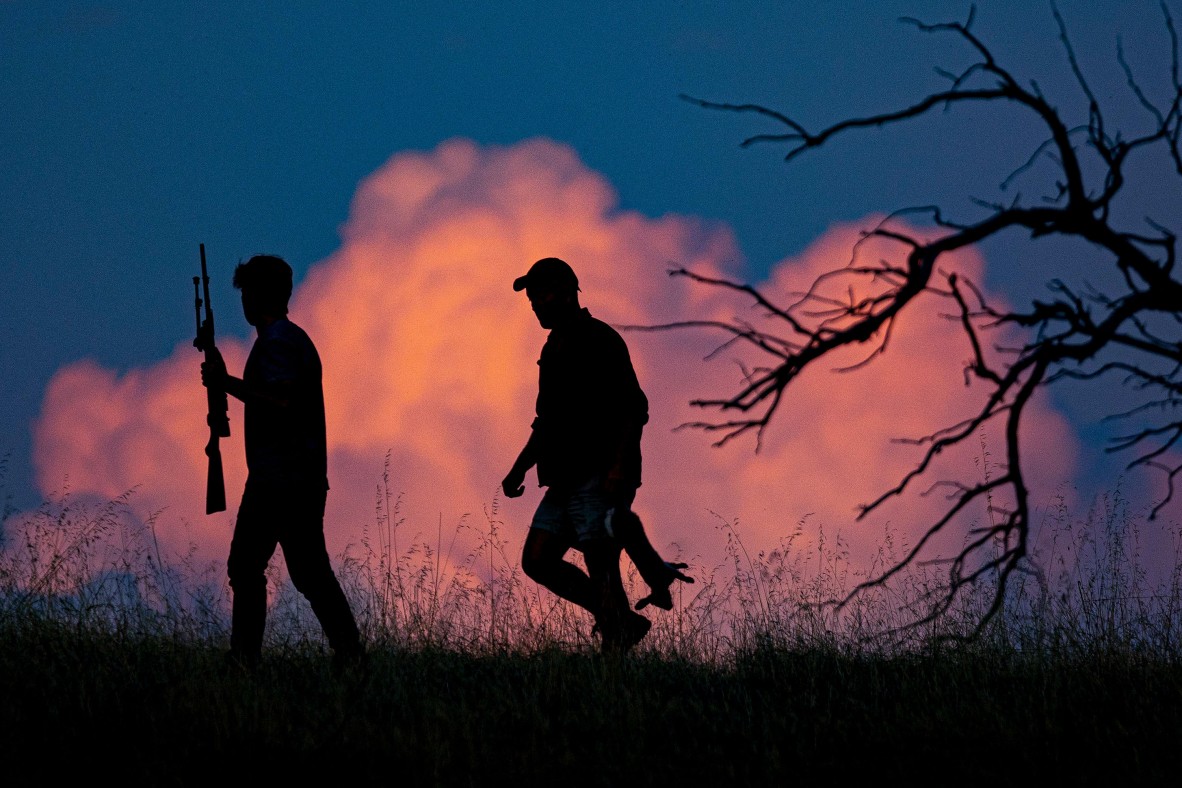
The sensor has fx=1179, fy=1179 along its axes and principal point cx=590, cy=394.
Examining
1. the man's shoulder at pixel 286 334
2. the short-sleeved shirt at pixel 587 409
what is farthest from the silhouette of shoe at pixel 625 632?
the man's shoulder at pixel 286 334

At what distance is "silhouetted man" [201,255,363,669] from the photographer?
6.12 m

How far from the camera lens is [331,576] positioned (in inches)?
247

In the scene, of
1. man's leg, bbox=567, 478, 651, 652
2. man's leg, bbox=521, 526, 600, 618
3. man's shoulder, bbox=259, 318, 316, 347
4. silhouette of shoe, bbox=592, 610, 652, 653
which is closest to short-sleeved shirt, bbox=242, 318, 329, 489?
man's shoulder, bbox=259, 318, 316, 347

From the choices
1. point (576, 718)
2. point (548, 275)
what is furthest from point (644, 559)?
point (548, 275)

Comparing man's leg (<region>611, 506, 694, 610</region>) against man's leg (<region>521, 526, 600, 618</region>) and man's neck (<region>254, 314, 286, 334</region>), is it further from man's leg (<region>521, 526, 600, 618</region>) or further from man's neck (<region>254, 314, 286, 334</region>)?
man's neck (<region>254, 314, 286, 334</region>)

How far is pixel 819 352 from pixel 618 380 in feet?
9.85

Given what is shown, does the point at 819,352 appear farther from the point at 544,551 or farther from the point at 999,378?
the point at 544,551

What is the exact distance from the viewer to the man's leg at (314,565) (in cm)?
614

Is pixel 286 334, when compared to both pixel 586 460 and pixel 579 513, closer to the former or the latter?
pixel 586 460

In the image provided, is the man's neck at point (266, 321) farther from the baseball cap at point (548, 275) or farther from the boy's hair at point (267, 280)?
the baseball cap at point (548, 275)

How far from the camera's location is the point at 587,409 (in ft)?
21.8

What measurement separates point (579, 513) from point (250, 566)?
179cm

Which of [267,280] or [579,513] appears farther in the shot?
[579,513]

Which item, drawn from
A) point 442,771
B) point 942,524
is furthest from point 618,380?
point 942,524
